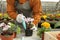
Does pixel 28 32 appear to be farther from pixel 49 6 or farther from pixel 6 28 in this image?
pixel 49 6

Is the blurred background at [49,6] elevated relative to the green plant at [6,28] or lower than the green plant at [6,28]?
lower

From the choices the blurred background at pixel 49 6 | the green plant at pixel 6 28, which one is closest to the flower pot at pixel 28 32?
the green plant at pixel 6 28

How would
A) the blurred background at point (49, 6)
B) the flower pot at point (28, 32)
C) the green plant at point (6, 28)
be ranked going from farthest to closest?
1. the blurred background at point (49, 6)
2. the flower pot at point (28, 32)
3. the green plant at point (6, 28)

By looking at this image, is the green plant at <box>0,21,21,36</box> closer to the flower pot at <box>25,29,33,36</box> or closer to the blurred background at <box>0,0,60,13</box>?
the flower pot at <box>25,29,33,36</box>

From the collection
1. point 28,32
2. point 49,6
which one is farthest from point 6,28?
point 49,6

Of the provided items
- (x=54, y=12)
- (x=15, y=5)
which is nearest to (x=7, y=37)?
(x=15, y=5)

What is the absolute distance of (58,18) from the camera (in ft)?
8.86

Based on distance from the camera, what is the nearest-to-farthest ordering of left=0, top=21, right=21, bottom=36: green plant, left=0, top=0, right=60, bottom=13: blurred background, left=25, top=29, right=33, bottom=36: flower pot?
left=0, top=21, right=21, bottom=36: green plant < left=25, top=29, right=33, bottom=36: flower pot < left=0, top=0, right=60, bottom=13: blurred background

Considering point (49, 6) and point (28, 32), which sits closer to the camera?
point (28, 32)

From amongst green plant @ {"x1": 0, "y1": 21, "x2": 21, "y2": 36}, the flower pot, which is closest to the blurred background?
the flower pot

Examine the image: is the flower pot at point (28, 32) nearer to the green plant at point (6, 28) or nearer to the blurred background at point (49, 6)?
the green plant at point (6, 28)

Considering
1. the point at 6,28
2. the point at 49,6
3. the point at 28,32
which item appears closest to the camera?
the point at 6,28

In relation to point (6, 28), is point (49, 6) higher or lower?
lower

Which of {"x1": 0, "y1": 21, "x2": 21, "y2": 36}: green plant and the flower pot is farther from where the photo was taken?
the flower pot
